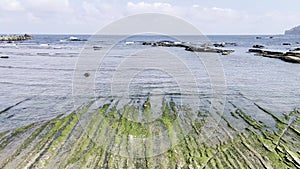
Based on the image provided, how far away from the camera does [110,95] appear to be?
20.1 meters

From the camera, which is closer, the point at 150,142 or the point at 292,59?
the point at 150,142

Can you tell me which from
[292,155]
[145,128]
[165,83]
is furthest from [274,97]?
[145,128]

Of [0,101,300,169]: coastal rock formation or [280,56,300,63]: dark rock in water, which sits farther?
[280,56,300,63]: dark rock in water

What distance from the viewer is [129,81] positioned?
84.8 feet

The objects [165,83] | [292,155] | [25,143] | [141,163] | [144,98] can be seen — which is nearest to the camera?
[141,163]

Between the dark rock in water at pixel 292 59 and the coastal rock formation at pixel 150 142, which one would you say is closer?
the coastal rock formation at pixel 150 142

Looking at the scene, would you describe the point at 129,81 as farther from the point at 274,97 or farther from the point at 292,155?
the point at 292,155

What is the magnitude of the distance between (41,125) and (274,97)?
1623 cm

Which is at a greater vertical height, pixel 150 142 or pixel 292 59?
pixel 150 142

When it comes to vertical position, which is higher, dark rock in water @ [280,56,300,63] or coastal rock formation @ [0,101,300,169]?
coastal rock formation @ [0,101,300,169]

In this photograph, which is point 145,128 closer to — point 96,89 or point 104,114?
point 104,114

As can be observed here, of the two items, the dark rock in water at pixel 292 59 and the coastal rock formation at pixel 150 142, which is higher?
the coastal rock formation at pixel 150 142

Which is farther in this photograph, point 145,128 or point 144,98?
point 144,98

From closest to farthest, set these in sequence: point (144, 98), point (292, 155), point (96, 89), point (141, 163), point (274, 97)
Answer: point (141, 163)
point (292, 155)
point (144, 98)
point (274, 97)
point (96, 89)
